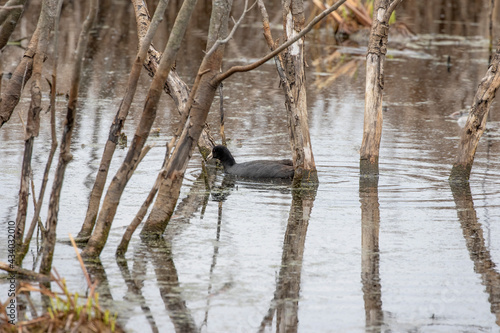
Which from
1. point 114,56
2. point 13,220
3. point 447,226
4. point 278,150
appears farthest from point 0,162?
point 114,56

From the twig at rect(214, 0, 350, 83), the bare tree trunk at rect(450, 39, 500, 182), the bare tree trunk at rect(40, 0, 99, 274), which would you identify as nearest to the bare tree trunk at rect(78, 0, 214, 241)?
the bare tree trunk at rect(40, 0, 99, 274)

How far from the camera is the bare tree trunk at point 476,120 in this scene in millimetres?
8664

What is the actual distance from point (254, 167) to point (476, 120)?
259 cm

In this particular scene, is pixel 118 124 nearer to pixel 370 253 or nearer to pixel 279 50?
pixel 279 50

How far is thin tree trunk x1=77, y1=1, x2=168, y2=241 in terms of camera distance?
571 cm

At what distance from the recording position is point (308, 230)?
23.5ft

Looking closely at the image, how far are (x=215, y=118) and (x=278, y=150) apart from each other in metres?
1.80

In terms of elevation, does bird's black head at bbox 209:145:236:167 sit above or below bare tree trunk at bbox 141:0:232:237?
above

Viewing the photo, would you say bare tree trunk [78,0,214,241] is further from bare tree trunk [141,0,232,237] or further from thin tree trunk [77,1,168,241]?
bare tree trunk [141,0,232,237]

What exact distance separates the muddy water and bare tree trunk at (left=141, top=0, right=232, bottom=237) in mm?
274

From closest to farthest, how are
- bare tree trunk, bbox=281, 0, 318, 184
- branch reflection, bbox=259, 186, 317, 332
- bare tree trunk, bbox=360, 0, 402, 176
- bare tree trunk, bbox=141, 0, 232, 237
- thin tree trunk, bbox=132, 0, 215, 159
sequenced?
branch reflection, bbox=259, 186, 317, 332 → bare tree trunk, bbox=141, 0, 232, 237 → bare tree trunk, bbox=281, 0, 318, 184 → bare tree trunk, bbox=360, 0, 402, 176 → thin tree trunk, bbox=132, 0, 215, 159

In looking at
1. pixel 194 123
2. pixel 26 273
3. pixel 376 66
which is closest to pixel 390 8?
pixel 376 66

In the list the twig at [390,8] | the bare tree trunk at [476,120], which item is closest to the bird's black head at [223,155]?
the twig at [390,8]

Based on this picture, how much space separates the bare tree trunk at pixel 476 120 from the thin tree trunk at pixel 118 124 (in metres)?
4.24
